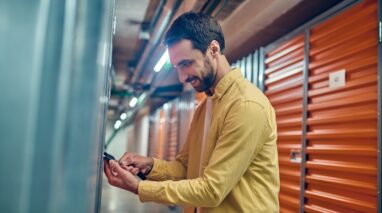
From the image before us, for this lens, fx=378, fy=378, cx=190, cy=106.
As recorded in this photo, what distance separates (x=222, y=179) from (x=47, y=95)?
1.01 m

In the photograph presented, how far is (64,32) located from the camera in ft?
2.23

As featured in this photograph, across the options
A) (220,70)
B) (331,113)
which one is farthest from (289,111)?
(220,70)

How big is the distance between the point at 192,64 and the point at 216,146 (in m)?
0.42

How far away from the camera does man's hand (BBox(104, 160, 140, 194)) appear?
1.62 meters

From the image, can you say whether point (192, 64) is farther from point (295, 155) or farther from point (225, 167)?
point (295, 155)

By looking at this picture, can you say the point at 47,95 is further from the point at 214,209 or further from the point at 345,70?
the point at 345,70

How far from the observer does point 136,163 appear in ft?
6.30

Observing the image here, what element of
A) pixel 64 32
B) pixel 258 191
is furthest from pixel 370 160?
pixel 64 32

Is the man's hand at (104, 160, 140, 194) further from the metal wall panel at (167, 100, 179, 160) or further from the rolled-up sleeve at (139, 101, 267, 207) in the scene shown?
the metal wall panel at (167, 100, 179, 160)

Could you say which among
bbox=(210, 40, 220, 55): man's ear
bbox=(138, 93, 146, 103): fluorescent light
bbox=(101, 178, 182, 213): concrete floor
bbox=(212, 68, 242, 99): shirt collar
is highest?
bbox=(138, 93, 146, 103): fluorescent light

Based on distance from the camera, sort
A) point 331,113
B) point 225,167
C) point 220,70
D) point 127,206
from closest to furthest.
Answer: point 225,167
point 220,70
point 331,113
point 127,206

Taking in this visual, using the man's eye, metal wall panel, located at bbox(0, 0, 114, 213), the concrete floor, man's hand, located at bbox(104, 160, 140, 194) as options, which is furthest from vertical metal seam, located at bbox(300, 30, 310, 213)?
the concrete floor

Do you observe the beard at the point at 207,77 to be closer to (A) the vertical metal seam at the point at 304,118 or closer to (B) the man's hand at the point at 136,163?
(B) the man's hand at the point at 136,163

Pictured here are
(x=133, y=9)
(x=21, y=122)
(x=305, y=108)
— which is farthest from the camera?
(x=133, y=9)
